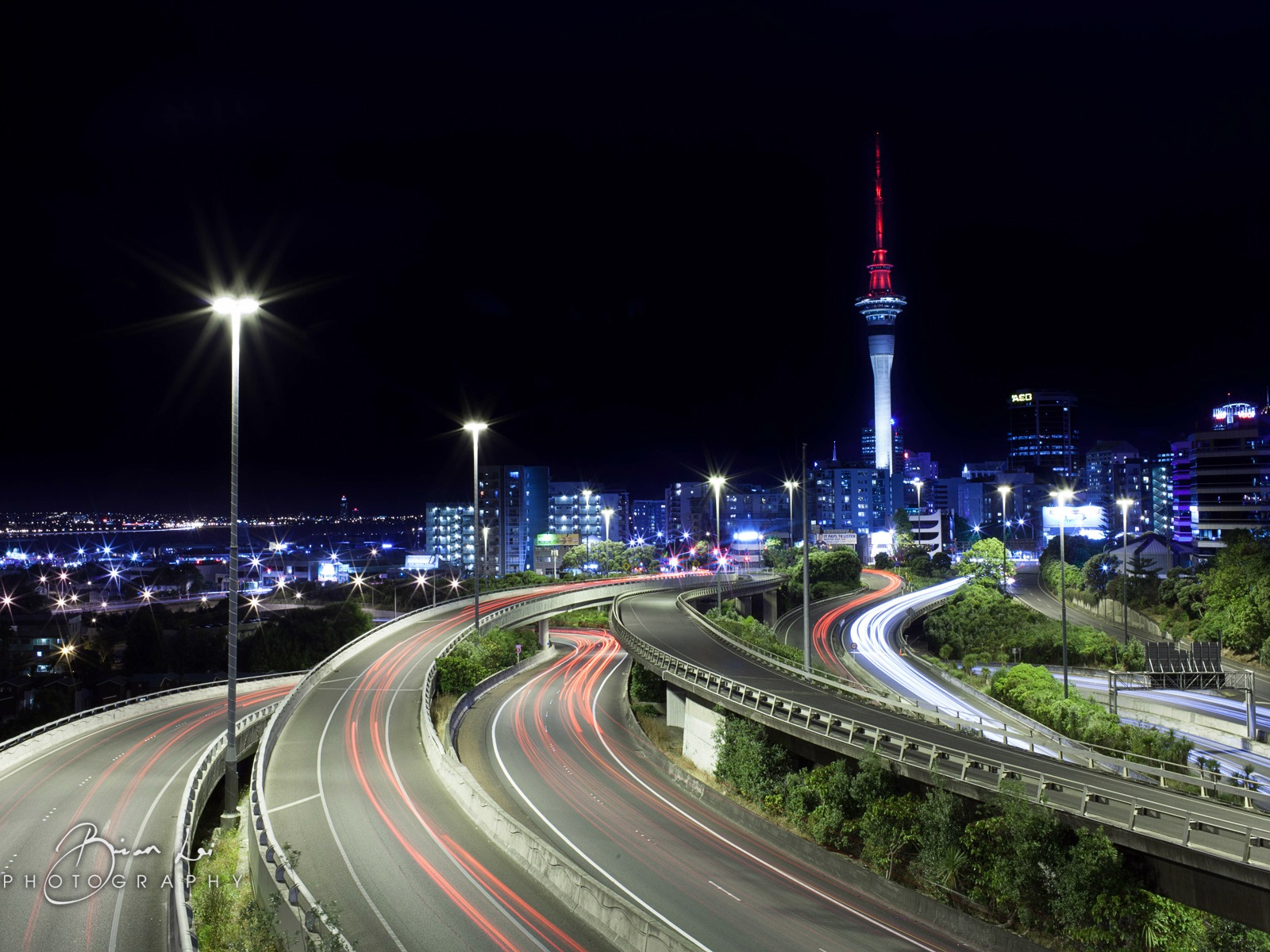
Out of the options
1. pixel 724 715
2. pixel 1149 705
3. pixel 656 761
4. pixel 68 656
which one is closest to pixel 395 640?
pixel 656 761

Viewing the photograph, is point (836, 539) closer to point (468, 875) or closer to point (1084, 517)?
point (1084, 517)

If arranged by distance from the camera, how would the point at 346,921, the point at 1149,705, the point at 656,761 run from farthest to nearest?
the point at 1149,705 < the point at 656,761 < the point at 346,921

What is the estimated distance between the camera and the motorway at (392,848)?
1536cm

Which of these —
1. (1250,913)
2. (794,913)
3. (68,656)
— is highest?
(1250,913)

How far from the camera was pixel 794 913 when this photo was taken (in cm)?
1742

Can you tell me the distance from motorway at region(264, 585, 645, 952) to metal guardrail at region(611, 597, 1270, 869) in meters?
8.80

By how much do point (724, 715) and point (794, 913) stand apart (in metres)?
9.87

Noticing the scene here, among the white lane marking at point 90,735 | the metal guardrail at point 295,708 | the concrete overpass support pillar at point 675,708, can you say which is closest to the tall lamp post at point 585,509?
the metal guardrail at point 295,708

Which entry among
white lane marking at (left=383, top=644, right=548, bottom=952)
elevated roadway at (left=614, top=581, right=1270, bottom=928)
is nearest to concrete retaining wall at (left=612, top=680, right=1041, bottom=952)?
elevated roadway at (left=614, top=581, right=1270, bottom=928)

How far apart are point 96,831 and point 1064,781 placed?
2290 cm

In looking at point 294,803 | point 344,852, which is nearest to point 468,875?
point 344,852

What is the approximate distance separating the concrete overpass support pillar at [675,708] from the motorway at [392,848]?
973 centimetres

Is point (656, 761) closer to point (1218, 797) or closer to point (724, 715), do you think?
point (724, 715)

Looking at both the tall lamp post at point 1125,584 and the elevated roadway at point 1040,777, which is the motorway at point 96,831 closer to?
the elevated roadway at point 1040,777
